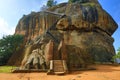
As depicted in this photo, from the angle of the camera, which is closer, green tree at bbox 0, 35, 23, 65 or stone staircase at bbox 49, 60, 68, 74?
stone staircase at bbox 49, 60, 68, 74

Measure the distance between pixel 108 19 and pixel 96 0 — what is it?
8.60 m

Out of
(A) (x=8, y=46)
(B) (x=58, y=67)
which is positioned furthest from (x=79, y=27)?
(B) (x=58, y=67)

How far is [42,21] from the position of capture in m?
43.3

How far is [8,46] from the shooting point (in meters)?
38.0

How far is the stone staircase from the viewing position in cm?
1809

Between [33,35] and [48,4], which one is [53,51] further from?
[48,4]

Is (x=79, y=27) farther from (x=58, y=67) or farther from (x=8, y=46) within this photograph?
(x=58, y=67)

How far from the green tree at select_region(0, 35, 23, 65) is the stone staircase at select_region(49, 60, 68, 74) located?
693 inches

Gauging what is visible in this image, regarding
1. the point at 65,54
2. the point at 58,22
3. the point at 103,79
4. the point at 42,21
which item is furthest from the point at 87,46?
the point at 103,79

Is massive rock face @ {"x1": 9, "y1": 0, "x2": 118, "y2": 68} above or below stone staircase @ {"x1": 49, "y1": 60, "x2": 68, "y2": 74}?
above

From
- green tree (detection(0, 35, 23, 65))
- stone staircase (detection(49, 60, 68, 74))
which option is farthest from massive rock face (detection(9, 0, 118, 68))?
stone staircase (detection(49, 60, 68, 74))

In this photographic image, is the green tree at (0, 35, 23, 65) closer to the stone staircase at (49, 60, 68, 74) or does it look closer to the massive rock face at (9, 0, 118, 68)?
the massive rock face at (9, 0, 118, 68)

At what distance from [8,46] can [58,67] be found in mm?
20818

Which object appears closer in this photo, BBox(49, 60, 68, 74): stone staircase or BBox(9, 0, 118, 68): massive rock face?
BBox(49, 60, 68, 74): stone staircase
